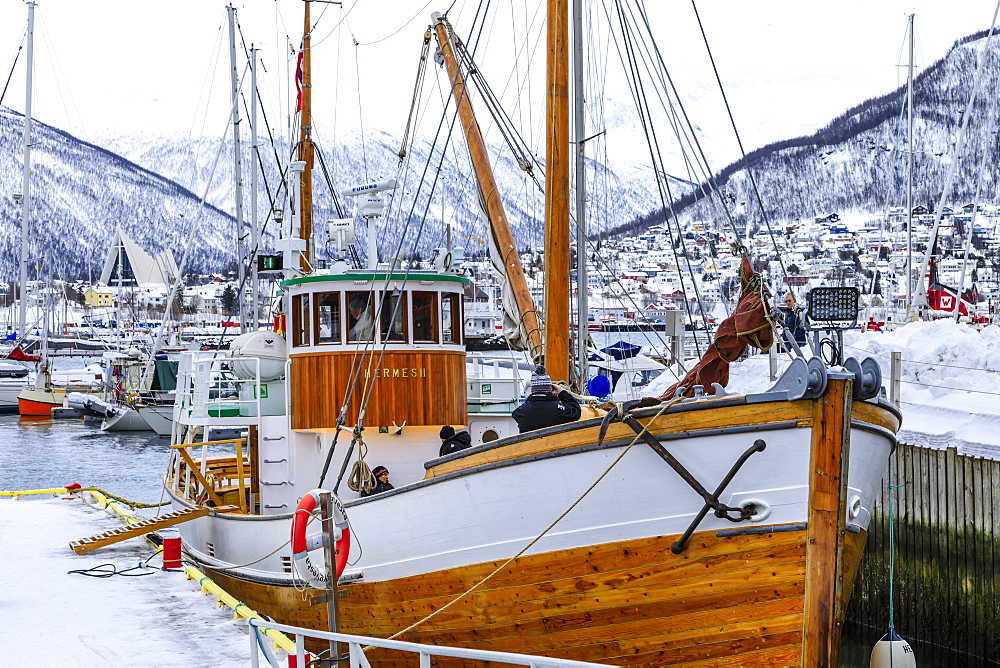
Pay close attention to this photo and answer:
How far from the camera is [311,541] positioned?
8383 millimetres

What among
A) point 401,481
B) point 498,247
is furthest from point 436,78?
point 401,481

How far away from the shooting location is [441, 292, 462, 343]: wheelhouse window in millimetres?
11789

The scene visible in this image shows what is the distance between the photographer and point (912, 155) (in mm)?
38375

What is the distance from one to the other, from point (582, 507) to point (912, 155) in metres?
35.0

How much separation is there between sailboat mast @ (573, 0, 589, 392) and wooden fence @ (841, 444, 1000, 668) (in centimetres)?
379

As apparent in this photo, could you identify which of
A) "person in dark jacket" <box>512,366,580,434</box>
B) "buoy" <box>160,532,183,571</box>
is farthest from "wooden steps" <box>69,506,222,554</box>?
"person in dark jacket" <box>512,366,580,434</box>

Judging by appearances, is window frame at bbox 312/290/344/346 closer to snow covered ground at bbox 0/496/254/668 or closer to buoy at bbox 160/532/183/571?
snow covered ground at bbox 0/496/254/668

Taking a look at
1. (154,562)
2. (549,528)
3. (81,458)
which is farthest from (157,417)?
(549,528)

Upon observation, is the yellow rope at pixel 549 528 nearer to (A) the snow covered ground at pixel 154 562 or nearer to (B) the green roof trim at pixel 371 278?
(A) the snow covered ground at pixel 154 562

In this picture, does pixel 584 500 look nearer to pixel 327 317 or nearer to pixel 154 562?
pixel 327 317

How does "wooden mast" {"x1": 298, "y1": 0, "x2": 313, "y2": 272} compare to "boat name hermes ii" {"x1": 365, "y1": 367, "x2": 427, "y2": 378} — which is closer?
"boat name hermes ii" {"x1": 365, "y1": 367, "x2": 427, "y2": 378}

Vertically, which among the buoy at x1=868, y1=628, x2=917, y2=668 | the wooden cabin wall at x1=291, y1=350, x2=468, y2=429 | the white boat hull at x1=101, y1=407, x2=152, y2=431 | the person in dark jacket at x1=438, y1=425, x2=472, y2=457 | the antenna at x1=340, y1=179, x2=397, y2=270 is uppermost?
the antenna at x1=340, y1=179, x2=397, y2=270

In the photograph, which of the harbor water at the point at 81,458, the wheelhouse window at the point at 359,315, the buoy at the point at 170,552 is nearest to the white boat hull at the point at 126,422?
the harbor water at the point at 81,458

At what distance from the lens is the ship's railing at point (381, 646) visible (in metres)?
6.12
